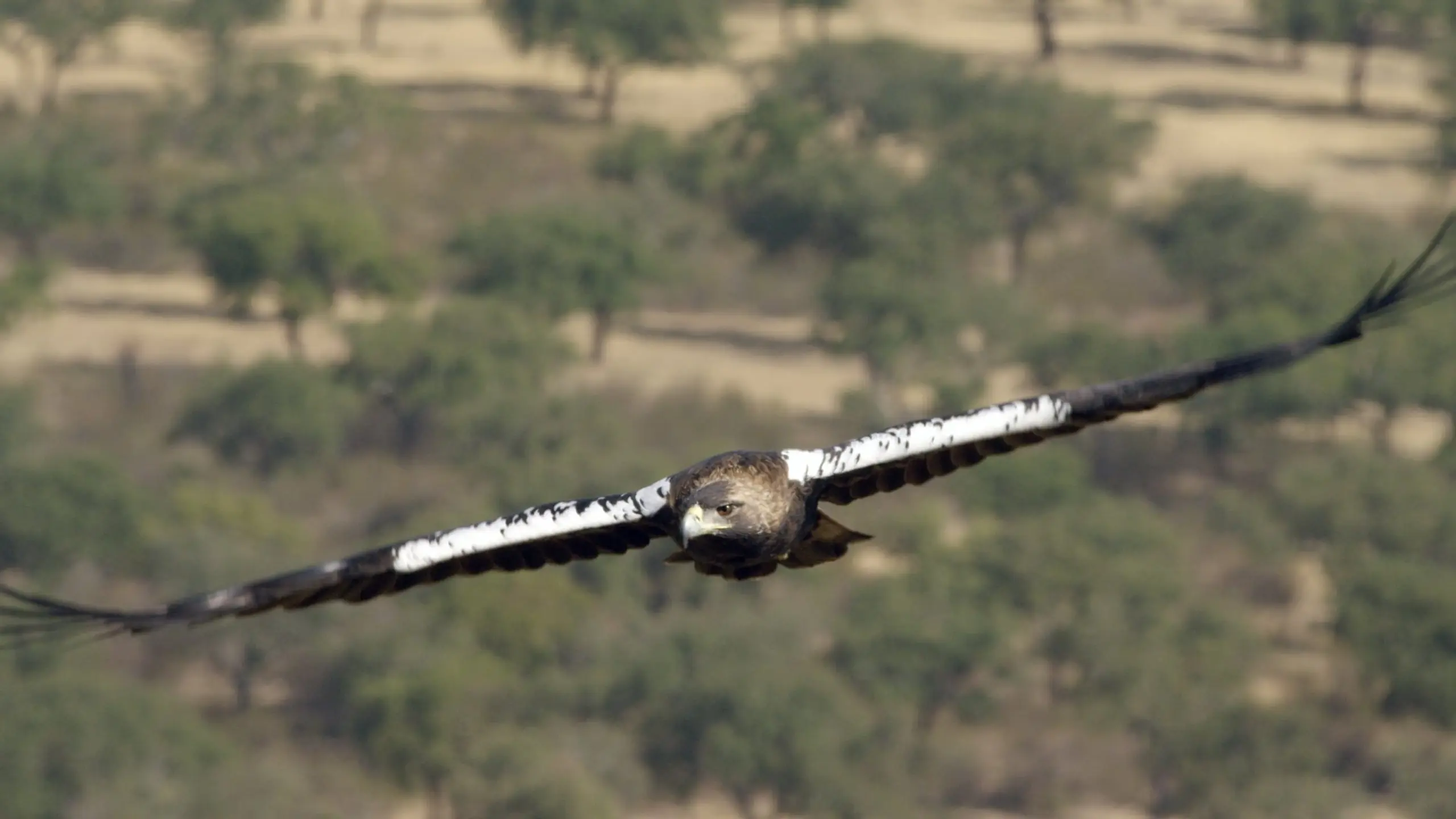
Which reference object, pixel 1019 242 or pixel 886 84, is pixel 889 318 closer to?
pixel 1019 242

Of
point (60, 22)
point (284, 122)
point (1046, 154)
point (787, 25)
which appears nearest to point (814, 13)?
point (787, 25)

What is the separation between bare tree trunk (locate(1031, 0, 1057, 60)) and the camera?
91.5 metres

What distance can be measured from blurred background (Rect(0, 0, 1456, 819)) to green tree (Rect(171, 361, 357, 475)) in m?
0.14

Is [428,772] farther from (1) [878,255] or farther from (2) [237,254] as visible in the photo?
(1) [878,255]

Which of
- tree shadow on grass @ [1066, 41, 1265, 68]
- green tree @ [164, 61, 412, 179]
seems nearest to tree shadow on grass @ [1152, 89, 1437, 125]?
tree shadow on grass @ [1066, 41, 1265, 68]

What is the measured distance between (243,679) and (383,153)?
34281 millimetres

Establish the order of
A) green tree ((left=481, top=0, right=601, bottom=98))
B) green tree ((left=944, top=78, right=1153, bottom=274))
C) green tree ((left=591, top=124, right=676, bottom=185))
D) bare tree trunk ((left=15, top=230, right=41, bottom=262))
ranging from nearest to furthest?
bare tree trunk ((left=15, top=230, right=41, bottom=262)) < green tree ((left=944, top=78, right=1153, bottom=274)) < green tree ((left=591, top=124, right=676, bottom=185)) < green tree ((left=481, top=0, right=601, bottom=98))

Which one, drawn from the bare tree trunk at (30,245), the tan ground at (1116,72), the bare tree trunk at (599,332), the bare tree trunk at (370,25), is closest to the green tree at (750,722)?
the bare tree trunk at (599,332)

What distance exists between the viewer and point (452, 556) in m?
14.9

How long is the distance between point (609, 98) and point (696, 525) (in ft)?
242

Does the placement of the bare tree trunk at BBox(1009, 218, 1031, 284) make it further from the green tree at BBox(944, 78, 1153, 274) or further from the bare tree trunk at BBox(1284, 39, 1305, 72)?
the bare tree trunk at BBox(1284, 39, 1305, 72)

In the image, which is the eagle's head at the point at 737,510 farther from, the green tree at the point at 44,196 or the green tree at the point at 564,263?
the green tree at the point at 44,196

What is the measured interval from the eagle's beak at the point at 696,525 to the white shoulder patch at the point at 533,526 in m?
0.60

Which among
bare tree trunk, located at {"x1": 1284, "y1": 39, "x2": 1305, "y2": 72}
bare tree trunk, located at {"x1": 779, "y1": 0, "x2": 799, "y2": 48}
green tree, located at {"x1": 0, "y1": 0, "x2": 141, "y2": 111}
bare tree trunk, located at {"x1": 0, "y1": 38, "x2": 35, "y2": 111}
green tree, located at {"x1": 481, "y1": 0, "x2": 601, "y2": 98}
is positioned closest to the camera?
green tree, located at {"x1": 481, "y1": 0, "x2": 601, "y2": 98}
